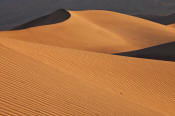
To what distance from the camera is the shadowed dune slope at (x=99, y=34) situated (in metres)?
20.5

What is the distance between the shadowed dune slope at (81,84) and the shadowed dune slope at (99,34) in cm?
983

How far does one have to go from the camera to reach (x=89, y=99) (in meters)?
5.84

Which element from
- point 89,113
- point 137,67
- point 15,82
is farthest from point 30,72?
point 137,67

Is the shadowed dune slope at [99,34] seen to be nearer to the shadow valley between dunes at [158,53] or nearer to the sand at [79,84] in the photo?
the shadow valley between dunes at [158,53]

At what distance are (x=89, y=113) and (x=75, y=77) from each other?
Answer: 2641mm

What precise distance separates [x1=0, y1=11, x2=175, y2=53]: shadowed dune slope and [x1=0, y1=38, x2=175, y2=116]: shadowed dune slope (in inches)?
387

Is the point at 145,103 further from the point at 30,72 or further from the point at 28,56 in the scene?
the point at 28,56

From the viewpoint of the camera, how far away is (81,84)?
6.95 metres

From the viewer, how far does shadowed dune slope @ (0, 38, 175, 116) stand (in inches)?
201

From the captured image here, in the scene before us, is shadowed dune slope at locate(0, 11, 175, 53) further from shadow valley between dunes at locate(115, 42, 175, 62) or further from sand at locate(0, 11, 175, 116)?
sand at locate(0, 11, 175, 116)

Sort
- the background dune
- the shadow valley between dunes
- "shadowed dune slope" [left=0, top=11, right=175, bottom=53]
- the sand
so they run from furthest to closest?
1. the background dune
2. "shadowed dune slope" [left=0, top=11, right=175, bottom=53]
3. the shadow valley between dunes
4. the sand

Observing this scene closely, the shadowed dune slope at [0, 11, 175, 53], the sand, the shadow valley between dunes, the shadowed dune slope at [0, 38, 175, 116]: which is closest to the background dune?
the shadowed dune slope at [0, 11, 175, 53]

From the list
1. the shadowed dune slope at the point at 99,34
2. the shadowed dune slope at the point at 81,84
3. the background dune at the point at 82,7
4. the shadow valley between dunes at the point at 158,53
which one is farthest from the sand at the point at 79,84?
the background dune at the point at 82,7

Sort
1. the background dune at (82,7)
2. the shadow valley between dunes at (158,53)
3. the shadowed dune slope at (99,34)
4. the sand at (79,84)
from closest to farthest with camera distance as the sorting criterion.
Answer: the sand at (79,84)
the shadow valley between dunes at (158,53)
the shadowed dune slope at (99,34)
the background dune at (82,7)
